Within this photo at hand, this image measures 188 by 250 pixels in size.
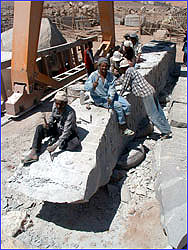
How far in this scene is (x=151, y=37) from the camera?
17469mm

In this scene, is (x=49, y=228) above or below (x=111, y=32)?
below

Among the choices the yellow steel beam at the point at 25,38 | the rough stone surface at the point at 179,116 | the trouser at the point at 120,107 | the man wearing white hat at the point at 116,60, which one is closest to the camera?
the trouser at the point at 120,107

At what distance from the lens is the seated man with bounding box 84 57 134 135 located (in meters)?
4.74

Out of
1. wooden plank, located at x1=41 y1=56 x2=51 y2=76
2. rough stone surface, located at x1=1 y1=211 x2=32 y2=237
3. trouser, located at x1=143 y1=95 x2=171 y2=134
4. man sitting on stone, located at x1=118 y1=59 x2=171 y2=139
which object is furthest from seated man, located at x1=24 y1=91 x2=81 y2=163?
wooden plank, located at x1=41 y1=56 x2=51 y2=76

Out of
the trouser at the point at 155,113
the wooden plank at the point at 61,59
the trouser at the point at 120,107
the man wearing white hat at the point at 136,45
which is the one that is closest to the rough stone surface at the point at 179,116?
the trouser at the point at 155,113

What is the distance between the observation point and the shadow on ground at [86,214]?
12.8 ft

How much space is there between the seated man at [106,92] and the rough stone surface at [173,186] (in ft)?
2.63

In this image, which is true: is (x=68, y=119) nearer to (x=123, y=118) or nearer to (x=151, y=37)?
(x=123, y=118)

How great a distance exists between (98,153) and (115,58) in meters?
2.31

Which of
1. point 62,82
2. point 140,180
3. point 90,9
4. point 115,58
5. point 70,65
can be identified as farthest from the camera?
point 90,9

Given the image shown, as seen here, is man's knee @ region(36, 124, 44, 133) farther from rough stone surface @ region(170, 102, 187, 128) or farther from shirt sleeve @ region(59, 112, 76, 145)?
rough stone surface @ region(170, 102, 187, 128)

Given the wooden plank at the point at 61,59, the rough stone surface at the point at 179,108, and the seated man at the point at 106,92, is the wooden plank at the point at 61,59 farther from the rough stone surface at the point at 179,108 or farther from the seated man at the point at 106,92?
the seated man at the point at 106,92

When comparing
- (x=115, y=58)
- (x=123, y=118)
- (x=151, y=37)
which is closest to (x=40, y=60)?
(x=115, y=58)

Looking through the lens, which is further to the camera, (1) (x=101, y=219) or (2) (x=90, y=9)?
(2) (x=90, y=9)
